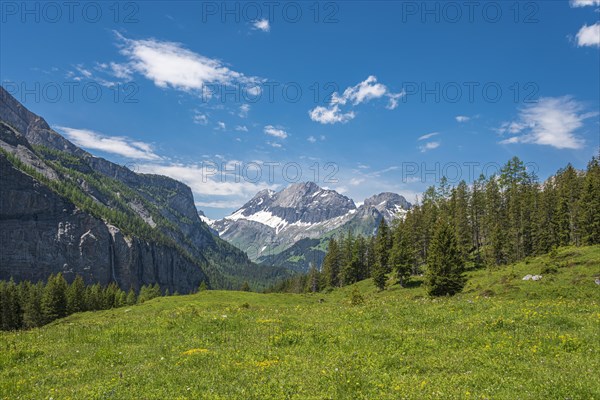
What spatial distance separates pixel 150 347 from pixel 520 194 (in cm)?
11169

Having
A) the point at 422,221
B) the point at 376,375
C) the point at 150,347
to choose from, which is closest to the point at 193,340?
the point at 150,347

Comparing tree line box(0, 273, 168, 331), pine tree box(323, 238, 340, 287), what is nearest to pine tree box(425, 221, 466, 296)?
pine tree box(323, 238, 340, 287)

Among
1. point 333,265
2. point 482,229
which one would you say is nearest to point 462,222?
point 482,229

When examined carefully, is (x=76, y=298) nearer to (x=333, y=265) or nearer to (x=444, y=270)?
(x=333, y=265)

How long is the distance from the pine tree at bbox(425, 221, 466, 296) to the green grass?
1389 inches

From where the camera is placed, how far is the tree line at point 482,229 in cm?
6368

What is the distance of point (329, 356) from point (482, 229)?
104 meters

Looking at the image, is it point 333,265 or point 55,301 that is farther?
point 333,265

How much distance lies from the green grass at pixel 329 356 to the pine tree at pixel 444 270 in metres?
35.3

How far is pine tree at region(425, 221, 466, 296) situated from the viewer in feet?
186

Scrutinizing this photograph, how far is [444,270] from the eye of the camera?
2274 inches

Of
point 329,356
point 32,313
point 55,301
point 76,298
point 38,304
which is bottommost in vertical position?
point 32,313

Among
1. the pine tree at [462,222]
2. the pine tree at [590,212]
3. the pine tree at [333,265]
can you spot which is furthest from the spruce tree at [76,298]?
the pine tree at [590,212]

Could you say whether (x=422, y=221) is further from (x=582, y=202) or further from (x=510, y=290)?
(x=510, y=290)
